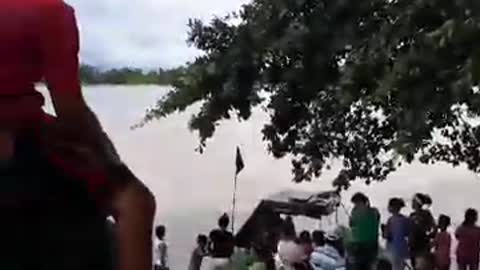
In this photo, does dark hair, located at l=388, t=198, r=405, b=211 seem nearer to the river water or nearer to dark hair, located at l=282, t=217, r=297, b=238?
dark hair, located at l=282, t=217, r=297, b=238

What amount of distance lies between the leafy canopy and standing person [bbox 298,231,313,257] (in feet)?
2.47

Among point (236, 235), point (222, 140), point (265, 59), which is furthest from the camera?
point (222, 140)

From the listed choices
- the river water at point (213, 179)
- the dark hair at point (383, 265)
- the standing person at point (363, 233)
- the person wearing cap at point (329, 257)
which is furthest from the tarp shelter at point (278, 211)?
the dark hair at point (383, 265)

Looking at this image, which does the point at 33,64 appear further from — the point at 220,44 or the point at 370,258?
the point at 370,258

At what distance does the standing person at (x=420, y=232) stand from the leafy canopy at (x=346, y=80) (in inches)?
50.6

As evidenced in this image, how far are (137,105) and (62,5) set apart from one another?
14.1m

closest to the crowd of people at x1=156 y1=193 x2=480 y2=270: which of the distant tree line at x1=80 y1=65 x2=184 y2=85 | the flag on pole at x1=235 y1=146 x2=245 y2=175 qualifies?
the distant tree line at x1=80 y1=65 x2=184 y2=85

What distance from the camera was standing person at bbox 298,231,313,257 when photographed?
11.6 metres

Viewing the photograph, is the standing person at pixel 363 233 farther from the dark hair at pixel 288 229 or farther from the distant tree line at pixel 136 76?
the distant tree line at pixel 136 76

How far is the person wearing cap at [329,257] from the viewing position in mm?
10711

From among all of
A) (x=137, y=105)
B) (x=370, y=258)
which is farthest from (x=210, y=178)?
(x=370, y=258)

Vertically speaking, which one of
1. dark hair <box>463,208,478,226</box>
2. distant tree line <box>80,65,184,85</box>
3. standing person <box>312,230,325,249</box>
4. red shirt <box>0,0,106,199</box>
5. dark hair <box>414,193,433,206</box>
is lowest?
standing person <box>312,230,325,249</box>

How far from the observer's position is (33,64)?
5.42 ft

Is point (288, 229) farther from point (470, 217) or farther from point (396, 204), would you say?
point (470, 217)
